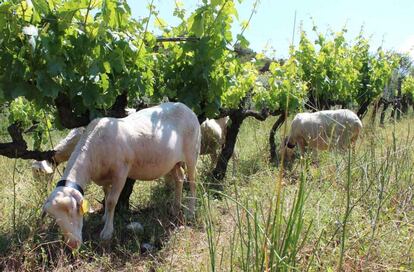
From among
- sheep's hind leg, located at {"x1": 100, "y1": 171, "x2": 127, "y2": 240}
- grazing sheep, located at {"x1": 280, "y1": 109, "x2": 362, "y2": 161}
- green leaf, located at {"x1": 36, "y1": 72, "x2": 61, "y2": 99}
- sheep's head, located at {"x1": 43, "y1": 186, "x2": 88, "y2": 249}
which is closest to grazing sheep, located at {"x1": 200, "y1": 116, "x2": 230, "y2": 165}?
grazing sheep, located at {"x1": 280, "y1": 109, "x2": 362, "y2": 161}

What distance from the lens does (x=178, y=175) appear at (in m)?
6.00

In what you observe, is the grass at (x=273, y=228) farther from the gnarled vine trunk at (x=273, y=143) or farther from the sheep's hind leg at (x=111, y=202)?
the gnarled vine trunk at (x=273, y=143)

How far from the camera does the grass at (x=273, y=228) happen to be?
2.32 meters

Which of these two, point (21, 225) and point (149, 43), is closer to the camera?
point (21, 225)

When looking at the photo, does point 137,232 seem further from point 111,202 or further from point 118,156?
point 118,156

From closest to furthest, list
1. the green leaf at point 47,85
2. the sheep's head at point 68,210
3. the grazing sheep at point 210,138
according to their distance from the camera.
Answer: the sheep's head at point 68,210
the green leaf at point 47,85
the grazing sheep at point 210,138

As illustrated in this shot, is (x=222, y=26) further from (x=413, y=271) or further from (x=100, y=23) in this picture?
(x=413, y=271)

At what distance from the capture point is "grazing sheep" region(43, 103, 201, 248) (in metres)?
3.97

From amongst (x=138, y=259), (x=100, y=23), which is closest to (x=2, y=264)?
(x=138, y=259)

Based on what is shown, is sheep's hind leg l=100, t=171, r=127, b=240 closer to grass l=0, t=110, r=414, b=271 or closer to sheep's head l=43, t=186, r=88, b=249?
grass l=0, t=110, r=414, b=271

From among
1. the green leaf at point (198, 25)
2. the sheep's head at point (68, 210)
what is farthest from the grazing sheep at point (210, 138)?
the sheep's head at point (68, 210)

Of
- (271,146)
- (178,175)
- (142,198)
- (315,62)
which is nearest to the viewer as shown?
(178,175)

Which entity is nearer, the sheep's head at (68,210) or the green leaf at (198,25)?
the sheep's head at (68,210)

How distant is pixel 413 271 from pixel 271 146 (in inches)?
267
